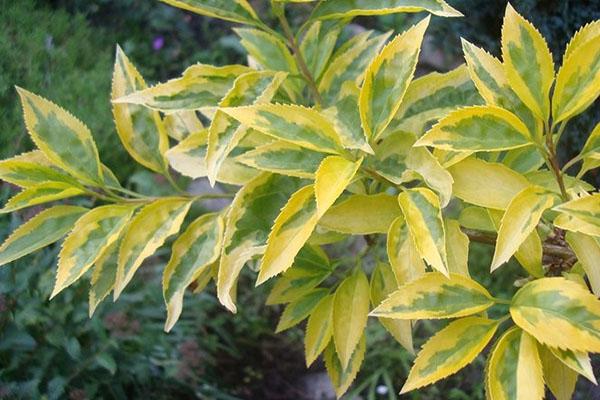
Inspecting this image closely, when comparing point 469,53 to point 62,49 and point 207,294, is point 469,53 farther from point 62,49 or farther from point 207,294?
point 62,49

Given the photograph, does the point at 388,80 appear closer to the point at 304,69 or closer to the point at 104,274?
the point at 304,69

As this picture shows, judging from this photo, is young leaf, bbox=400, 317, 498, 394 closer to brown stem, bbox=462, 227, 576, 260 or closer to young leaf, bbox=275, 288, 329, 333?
brown stem, bbox=462, 227, 576, 260

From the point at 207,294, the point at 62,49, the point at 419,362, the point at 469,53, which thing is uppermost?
the point at 469,53

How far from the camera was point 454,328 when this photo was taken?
39.5 inches

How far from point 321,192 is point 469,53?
0.29 m

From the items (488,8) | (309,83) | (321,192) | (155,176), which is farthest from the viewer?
(155,176)

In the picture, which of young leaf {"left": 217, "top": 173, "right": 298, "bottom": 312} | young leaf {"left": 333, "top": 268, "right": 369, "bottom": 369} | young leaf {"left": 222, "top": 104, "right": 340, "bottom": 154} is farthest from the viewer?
young leaf {"left": 333, "top": 268, "right": 369, "bottom": 369}

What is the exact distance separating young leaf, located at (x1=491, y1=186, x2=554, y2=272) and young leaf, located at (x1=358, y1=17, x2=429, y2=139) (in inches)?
7.6

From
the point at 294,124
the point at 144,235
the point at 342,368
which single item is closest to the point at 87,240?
the point at 144,235

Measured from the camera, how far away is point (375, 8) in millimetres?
1128

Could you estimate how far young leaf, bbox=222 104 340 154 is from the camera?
38.6 inches

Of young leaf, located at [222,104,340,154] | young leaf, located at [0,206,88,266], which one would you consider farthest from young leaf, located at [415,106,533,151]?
young leaf, located at [0,206,88,266]

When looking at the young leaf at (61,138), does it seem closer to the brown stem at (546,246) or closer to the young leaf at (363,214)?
the young leaf at (363,214)

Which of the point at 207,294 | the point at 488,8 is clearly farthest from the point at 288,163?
the point at 207,294
